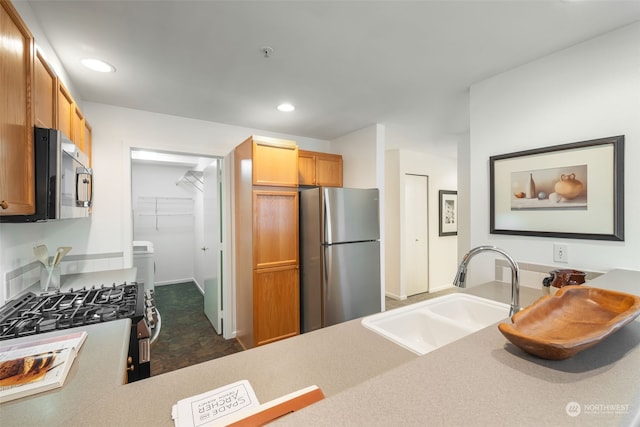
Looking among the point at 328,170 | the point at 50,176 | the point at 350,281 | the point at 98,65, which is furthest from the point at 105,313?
the point at 328,170

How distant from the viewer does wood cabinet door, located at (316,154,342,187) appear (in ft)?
10.5

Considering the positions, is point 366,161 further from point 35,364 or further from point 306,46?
point 35,364

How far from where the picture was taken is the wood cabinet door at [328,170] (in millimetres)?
3215

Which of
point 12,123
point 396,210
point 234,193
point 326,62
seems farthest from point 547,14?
point 396,210

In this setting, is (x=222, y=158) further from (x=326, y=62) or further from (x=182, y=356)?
(x=182, y=356)

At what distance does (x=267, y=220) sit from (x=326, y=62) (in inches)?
55.5

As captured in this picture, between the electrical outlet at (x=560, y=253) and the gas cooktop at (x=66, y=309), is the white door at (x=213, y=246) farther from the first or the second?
the electrical outlet at (x=560, y=253)

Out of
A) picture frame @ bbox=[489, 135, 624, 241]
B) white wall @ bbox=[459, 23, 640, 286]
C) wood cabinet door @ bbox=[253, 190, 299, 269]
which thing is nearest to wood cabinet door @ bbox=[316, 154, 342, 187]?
wood cabinet door @ bbox=[253, 190, 299, 269]

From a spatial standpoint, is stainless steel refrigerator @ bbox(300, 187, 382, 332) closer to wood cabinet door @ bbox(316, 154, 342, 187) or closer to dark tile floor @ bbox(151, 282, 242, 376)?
wood cabinet door @ bbox(316, 154, 342, 187)

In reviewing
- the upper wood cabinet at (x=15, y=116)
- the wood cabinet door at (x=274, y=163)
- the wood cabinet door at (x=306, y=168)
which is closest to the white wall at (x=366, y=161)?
the wood cabinet door at (x=306, y=168)

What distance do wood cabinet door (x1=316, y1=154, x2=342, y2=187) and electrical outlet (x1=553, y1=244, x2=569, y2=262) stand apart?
7.23ft

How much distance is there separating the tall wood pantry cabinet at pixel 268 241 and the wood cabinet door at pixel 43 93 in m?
1.31

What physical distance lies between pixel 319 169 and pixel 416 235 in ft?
7.30

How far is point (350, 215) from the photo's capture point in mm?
2645
